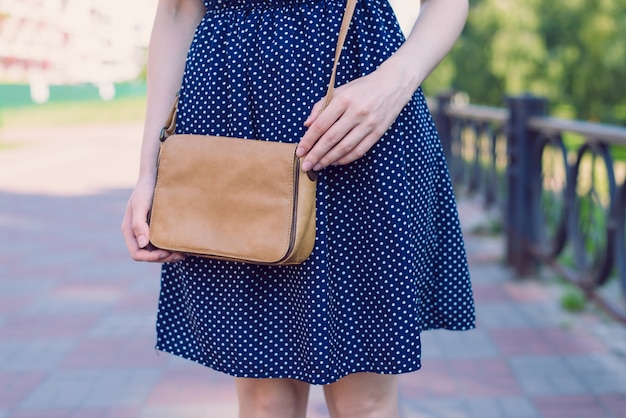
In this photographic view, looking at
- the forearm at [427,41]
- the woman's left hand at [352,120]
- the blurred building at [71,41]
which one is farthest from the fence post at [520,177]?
the blurred building at [71,41]

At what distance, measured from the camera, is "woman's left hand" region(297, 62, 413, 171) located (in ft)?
3.90

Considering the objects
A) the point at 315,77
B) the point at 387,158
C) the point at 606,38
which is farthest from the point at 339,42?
the point at 606,38

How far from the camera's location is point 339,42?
1243mm

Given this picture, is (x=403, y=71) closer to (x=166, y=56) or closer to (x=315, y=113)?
(x=315, y=113)

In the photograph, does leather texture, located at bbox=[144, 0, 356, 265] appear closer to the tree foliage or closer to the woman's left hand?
the woman's left hand

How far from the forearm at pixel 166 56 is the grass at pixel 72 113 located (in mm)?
16234

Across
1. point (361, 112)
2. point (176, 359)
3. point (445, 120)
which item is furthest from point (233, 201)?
point (445, 120)

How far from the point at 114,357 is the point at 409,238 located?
2.51 metres

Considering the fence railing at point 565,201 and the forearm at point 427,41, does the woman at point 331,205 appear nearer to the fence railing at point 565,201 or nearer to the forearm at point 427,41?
the forearm at point 427,41

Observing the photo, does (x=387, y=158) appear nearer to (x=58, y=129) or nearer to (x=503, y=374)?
(x=503, y=374)

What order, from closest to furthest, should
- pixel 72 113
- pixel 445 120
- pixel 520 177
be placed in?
1. pixel 520 177
2. pixel 445 120
3. pixel 72 113

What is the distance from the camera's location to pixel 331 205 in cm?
131

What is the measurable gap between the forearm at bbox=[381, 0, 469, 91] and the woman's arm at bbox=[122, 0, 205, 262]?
0.44 meters

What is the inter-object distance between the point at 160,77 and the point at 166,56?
0.04 m
